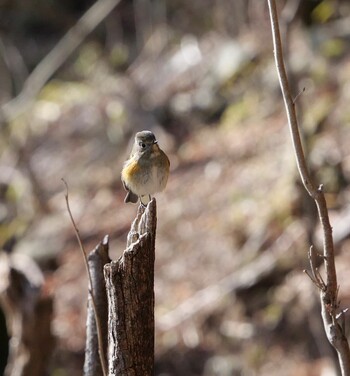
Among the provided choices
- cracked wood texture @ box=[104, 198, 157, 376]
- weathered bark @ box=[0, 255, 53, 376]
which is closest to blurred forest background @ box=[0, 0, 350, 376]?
weathered bark @ box=[0, 255, 53, 376]

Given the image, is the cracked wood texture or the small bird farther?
the small bird

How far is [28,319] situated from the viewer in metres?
4.86

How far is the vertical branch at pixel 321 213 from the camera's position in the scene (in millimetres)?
2352

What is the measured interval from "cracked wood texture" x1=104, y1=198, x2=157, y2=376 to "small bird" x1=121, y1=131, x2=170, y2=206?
610mm

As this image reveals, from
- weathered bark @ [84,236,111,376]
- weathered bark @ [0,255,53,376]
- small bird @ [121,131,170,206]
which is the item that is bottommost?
weathered bark @ [84,236,111,376]

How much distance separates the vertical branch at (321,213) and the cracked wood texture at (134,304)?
486 millimetres

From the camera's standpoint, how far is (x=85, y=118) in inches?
498

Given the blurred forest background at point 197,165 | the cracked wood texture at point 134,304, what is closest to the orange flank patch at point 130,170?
the cracked wood texture at point 134,304

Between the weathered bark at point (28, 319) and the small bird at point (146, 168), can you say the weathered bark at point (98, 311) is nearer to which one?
the small bird at point (146, 168)

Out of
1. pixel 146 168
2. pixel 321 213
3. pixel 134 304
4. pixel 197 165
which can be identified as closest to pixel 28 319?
pixel 146 168

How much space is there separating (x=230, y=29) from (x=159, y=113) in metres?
1.70

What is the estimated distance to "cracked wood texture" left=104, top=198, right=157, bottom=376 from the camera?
8.08 ft

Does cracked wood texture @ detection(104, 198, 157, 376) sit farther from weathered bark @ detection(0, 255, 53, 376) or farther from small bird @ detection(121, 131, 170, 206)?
weathered bark @ detection(0, 255, 53, 376)

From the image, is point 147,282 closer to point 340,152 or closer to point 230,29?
point 340,152
